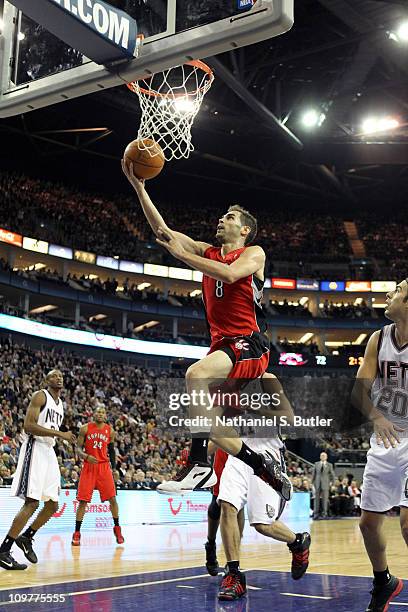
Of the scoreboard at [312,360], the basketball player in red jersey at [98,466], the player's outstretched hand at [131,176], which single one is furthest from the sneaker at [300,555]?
the scoreboard at [312,360]

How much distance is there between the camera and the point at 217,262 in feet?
17.8

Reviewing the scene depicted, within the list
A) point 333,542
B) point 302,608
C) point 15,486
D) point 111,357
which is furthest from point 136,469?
point 111,357

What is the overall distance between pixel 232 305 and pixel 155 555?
480cm

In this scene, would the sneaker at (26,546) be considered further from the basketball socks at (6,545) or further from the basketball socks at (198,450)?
the basketball socks at (198,450)

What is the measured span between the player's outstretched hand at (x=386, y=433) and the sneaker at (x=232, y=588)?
184 centimetres

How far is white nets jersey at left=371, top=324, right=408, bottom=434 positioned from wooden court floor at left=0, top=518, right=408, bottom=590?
10.4ft

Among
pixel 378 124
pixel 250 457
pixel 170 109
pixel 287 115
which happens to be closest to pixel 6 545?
pixel 250 457

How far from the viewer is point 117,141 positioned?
34531 mm

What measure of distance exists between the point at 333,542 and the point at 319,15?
17434 mm

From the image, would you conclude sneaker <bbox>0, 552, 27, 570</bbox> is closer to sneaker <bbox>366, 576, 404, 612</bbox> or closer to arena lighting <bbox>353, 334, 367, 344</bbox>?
sneaker <bbox>366, 576, 404, 612</bbox>

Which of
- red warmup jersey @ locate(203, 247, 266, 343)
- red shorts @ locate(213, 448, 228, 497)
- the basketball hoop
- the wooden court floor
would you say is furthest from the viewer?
the basketball hoop

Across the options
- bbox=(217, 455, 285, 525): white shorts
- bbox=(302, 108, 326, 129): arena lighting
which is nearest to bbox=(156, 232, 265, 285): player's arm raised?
bbox=(217, 455, 285, 525): white shorts

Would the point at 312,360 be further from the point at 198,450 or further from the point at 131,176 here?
the point at 131,176

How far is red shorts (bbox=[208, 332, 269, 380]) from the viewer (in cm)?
573
